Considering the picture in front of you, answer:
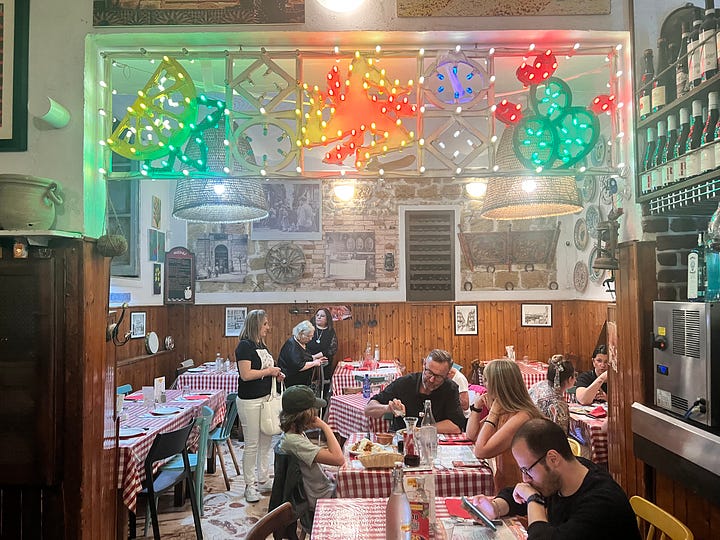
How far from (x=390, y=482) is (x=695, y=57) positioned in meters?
2.50

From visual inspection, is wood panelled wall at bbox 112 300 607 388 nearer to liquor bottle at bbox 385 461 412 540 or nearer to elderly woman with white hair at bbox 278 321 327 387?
elderly woman with white hair at bbox 278 321 327 387

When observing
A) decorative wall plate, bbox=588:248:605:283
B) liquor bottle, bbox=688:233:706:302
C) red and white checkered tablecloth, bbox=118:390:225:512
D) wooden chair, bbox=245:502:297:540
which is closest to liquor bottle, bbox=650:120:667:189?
liquor bottle, bbox=688:233:706:302

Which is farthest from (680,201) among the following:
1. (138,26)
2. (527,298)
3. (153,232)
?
(153,232)

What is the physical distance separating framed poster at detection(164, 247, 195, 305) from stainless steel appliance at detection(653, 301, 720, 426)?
6.37 meters

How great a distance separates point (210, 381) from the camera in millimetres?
6484

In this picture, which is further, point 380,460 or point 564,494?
point 380,460

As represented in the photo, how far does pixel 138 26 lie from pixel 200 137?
0.69m

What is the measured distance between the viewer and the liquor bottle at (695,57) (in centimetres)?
231

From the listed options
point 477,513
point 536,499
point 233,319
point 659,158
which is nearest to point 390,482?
point 477,513

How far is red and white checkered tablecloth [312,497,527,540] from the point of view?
81.8 inches

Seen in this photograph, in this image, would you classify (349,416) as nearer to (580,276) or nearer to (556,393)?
(556,393)

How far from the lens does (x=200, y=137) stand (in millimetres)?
2777

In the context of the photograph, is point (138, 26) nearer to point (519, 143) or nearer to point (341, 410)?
point (519, 143)

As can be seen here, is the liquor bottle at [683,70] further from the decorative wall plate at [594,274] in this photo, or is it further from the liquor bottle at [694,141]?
the decorative wall plate at [594,274]
